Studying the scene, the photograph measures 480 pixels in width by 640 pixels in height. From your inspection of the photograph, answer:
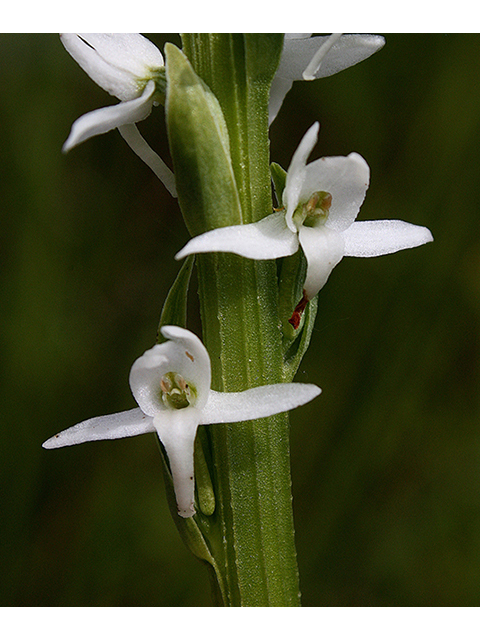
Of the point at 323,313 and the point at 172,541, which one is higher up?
the point at 323,313

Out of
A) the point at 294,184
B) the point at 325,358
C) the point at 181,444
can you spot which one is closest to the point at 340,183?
the point at 294,184

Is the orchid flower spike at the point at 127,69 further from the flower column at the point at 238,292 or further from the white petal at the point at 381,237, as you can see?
the white petal at the point at 381,237

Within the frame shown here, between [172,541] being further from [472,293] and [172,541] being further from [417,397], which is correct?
[472,293]

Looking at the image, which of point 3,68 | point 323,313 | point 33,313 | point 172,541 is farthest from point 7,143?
point 172,541

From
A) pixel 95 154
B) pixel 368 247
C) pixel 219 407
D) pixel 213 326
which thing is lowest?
pixel 219 407

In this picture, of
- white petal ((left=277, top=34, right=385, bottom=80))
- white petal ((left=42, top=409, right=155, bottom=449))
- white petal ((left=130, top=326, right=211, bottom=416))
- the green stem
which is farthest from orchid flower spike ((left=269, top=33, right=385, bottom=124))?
white petal ((left=42, top=409, right=155, bottom=449))

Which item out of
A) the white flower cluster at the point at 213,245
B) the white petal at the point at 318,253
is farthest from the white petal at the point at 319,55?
the white petal at the point at 318,253

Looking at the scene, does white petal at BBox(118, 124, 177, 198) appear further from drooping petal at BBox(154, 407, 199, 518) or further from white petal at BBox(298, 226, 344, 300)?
drooping petal at BBox(154, 407, 199, 518)
